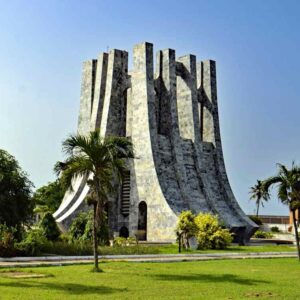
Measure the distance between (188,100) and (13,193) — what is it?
56.4ft

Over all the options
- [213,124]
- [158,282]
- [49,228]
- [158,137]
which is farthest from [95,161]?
[213,124]

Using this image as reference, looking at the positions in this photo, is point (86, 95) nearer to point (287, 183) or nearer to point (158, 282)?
point (287, 183)

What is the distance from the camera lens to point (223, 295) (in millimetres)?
14133

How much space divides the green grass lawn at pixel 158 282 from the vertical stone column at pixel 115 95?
22.6 metres

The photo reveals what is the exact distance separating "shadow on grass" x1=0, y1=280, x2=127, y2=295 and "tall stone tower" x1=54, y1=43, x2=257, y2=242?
23.4m

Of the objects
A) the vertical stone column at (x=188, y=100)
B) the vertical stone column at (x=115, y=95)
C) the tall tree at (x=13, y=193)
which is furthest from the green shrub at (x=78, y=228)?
the vertical stone column at (x=188, y=100)

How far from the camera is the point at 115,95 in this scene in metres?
44.8

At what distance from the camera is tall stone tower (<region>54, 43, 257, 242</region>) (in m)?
41.3

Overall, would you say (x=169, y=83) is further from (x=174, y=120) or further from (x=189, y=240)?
(x=189, y=240)

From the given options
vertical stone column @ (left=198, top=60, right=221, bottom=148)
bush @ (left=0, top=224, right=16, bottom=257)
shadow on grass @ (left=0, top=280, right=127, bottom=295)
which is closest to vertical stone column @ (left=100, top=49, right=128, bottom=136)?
vertical stone column @ (left=198, top=60, right=221, bottom=148)

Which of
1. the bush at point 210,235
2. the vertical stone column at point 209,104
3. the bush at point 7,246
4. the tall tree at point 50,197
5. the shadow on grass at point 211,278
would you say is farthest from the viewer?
the tall tree at point 50,197

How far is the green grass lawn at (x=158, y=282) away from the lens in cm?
1398

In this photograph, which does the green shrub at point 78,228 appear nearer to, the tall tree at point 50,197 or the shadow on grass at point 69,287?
the shadow on grass at point 69,287

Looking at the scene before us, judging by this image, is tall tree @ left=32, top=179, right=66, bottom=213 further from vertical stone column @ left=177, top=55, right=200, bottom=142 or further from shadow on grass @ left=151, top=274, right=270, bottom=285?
shadow on grass @ left=151, top=274, right=270, bottom=285
